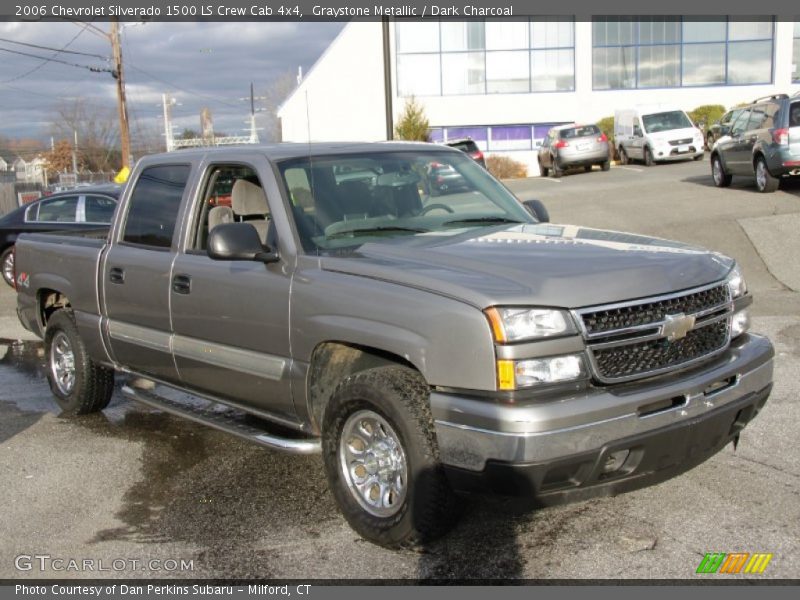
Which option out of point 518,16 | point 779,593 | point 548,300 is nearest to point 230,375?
point 548,300

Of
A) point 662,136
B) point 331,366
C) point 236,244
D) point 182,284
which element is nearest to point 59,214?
point 182,284

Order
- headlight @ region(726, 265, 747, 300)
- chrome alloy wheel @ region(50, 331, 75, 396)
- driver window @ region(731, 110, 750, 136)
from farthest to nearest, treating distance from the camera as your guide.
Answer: driver window @ region(731, 110, 750, 136)
chrome alloy wheel @ region(50, 331, 75, 396)
headlight @ region(726, 265, 747, 300)

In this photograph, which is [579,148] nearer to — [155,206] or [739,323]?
[155,206]

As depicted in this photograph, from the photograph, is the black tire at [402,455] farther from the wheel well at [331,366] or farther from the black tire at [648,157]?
the black tire at [648,157]

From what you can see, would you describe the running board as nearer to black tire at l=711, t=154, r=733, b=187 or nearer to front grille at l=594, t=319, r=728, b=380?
front grille at l=594, t=319, r=728, b=380

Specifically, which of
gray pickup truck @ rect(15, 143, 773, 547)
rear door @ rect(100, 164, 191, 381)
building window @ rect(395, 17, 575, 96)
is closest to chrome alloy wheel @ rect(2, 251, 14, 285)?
rear door @ rect(100, 164, 191, 381)

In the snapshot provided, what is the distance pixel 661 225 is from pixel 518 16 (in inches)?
1198

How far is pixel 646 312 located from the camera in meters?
4.20

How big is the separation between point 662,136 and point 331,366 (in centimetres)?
2758

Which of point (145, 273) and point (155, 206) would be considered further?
point (155, 206)

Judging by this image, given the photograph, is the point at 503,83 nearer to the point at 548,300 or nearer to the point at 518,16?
the point at 518,16

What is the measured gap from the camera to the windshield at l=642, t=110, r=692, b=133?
101ft

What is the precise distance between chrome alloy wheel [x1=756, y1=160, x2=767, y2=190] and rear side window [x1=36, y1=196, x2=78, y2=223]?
12512mm

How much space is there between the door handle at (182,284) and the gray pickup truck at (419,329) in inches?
0.5
